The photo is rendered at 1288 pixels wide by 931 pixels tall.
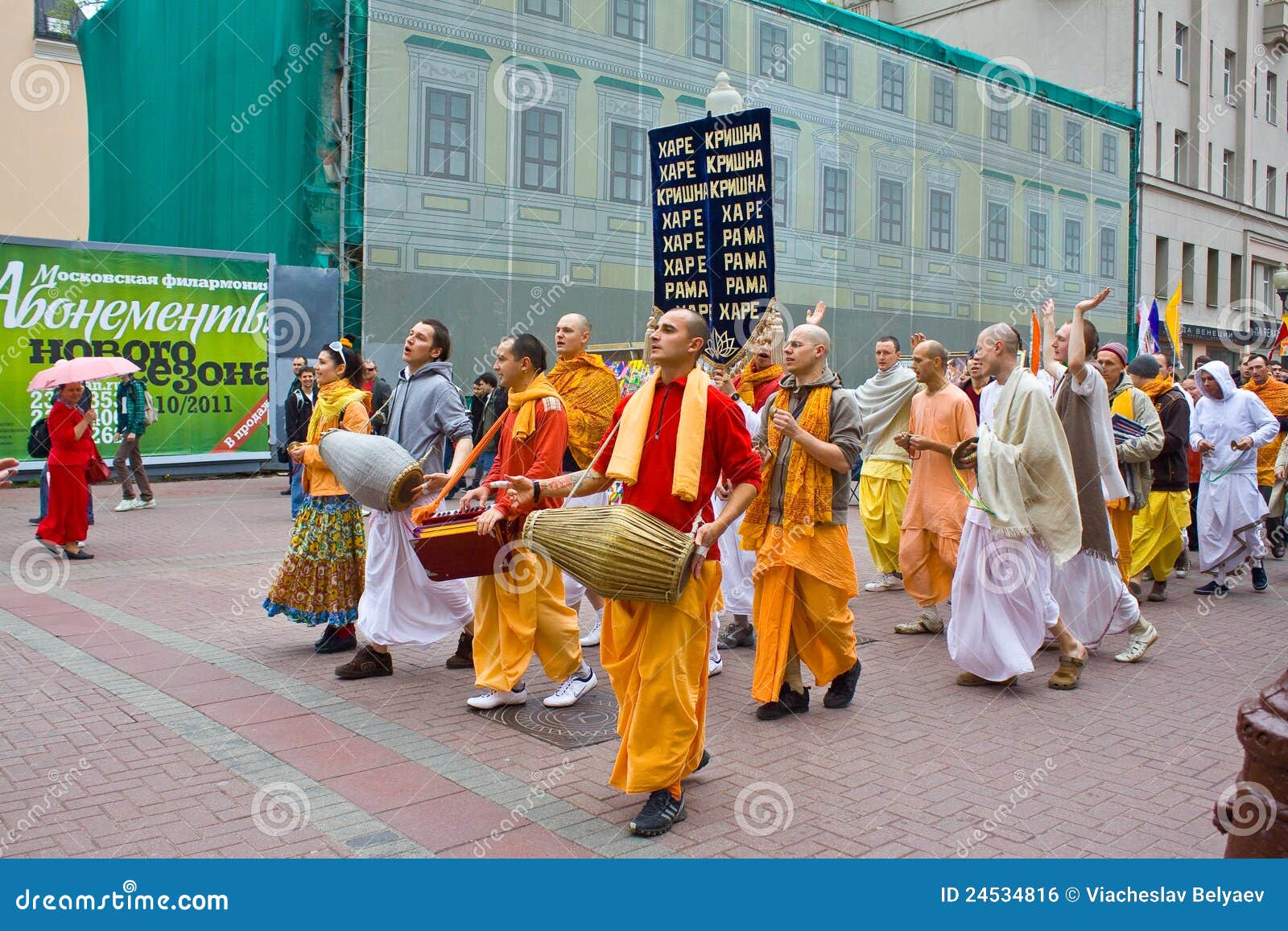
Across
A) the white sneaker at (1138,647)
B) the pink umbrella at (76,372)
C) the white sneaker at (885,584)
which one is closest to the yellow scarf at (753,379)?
the white sneaker at (885,584)

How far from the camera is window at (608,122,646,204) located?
20.7 metres

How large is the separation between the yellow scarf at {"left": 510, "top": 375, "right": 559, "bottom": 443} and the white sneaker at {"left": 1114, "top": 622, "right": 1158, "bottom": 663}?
3.75 m

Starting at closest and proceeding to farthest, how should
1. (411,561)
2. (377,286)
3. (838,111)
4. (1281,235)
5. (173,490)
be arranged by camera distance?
(411,561) < (173,490) < (377,286) < (838,111) < (1281,235)

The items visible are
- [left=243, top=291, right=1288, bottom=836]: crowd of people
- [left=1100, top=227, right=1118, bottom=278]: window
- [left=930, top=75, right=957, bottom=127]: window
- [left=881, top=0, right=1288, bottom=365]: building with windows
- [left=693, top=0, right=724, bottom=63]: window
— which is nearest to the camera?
[left=243, top=291, right=1288, bottom=836]: crowd of people

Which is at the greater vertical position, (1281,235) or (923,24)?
(923,24)

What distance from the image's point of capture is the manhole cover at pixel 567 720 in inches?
203

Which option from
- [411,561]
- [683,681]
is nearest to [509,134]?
[411,561]

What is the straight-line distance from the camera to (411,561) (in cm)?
627

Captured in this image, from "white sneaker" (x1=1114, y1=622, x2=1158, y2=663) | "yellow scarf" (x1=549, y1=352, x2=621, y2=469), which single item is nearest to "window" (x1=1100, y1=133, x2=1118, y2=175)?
"white sneaker" (x1=1114, y1=622, x2=1158, y2=663)

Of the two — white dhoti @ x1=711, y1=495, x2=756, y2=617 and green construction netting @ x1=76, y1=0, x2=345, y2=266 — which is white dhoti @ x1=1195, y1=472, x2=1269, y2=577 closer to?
white dhoti @ x1=711, y1=495, x2=756, y2=617

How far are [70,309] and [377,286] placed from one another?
173 inches

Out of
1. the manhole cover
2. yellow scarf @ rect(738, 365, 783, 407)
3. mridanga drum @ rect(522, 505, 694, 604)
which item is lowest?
the manhole cover

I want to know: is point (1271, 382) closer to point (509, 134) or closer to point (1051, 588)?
point (1051, 588)

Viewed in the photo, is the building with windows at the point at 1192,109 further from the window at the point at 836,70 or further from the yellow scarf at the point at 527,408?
the yellow scarf at the point at 527,408
